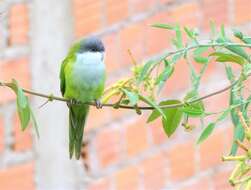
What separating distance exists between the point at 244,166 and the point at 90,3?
46.8 inches

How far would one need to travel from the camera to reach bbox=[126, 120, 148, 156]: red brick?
189cm

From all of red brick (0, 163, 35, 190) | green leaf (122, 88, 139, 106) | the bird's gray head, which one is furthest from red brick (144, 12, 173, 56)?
green leaf (122, 88, 139, 106)

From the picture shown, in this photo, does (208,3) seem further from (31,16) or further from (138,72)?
(138,72)

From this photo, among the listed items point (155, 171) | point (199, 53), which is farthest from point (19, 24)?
A: point (199, 53)

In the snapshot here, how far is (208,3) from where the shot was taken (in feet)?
6.27

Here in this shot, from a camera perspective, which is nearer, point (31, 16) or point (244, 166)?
point (244, 166)

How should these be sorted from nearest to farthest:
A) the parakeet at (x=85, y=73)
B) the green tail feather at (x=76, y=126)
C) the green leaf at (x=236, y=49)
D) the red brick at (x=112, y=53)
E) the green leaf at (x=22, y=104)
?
the green leaf at (x=22, y=104), the green leaf at (x=236, y=49), the green tail feather at (x=76, y=126), the parakeet at (x=85, y=73), the red brick at (x=112, y=53)

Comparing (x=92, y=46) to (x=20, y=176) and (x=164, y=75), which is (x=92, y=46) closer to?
(x=164, y=75)

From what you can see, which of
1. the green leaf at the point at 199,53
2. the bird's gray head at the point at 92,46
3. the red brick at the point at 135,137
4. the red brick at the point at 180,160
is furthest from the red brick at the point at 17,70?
the green leaf at the point at 199,53

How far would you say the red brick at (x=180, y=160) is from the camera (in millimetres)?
1899

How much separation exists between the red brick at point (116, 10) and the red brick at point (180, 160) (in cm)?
29

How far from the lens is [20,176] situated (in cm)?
192

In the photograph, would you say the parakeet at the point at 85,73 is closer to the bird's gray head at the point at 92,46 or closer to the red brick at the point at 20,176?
the bird's gray head at the point at 92,46

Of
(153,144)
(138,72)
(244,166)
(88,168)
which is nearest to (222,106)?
(153,144)
